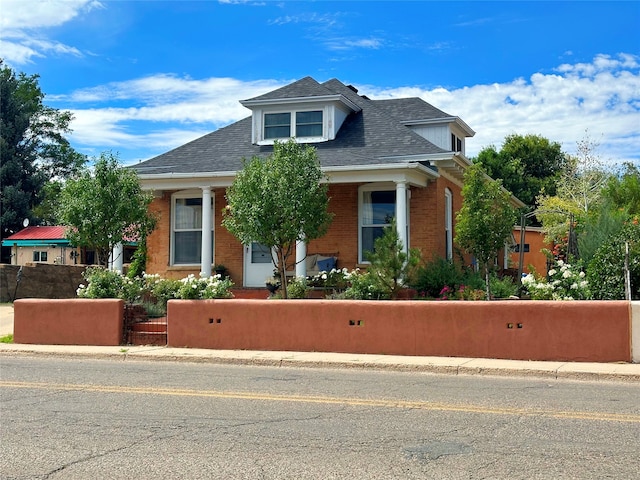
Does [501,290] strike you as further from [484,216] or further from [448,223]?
[448,223]

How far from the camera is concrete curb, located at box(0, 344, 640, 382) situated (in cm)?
1138

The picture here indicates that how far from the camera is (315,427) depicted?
7383 mm

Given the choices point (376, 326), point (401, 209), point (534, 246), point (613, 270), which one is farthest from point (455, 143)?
point (534, 246)

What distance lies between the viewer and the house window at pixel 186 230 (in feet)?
72.3

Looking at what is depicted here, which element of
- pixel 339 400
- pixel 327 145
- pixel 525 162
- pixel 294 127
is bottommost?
pixel 339 400

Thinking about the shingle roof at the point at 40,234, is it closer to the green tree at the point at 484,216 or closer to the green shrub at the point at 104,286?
the green shrub at the point at 104,286

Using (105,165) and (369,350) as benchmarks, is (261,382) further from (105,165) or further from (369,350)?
(105,165)

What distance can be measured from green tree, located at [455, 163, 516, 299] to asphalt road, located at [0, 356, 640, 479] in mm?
4694

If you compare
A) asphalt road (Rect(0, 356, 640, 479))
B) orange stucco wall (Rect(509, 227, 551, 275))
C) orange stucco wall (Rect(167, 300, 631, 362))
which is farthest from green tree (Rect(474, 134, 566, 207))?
asphalt road (Rect(0, 356, 640, 479))

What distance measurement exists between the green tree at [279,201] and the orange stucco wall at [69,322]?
10.5 ft

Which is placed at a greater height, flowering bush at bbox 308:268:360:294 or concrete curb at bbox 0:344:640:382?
flowering bush at bbox 308:268:360:294

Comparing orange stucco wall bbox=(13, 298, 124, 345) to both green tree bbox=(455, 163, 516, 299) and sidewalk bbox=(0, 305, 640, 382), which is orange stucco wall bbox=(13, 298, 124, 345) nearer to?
sidewalk bbox=(0, 305, 640, 382)

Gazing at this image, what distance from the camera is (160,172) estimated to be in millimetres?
20984

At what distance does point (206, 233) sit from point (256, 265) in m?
1.93
